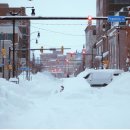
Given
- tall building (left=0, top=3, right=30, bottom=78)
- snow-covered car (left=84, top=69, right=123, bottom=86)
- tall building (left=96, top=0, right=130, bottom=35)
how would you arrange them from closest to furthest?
snow-covered car (left=84, top=69, right=123, bottom=86) < tall building (left=0, top=3, right=30, bottom=78) < tall building (left=96, top=0, right=130, bottom=35)

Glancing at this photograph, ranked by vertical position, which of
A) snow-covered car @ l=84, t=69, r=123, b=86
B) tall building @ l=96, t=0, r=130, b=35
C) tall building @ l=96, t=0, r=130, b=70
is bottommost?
snow-covered car @ l=84, t=69, r=123, b=86

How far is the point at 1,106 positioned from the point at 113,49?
9230 centimetres

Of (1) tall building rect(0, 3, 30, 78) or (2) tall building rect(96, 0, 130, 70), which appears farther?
(1) tall building rect(0, 3, 30, 78)

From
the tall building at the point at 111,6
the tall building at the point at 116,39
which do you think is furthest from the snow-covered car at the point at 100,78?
the tall building at the point at 111,6

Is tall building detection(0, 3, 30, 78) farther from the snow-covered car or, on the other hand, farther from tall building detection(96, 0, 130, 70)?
the snow-covered car

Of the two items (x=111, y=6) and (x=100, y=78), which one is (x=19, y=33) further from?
(x=100, y=78)

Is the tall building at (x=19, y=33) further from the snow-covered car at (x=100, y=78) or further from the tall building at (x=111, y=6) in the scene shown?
the snow-covered car at (x=100, y=78)

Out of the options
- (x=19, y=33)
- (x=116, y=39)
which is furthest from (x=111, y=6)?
(x=116, y=39)

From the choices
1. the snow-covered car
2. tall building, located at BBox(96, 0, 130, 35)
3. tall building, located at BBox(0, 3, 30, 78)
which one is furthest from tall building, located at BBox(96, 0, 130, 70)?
the snow-covered car

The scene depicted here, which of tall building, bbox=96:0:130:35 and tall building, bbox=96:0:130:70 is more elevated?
tall building, bbox=96:0:130:35

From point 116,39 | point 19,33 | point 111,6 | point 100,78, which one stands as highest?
point 111,6

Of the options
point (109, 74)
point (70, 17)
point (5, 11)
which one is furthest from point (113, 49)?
point (70, 17)

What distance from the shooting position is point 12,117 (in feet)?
45.7

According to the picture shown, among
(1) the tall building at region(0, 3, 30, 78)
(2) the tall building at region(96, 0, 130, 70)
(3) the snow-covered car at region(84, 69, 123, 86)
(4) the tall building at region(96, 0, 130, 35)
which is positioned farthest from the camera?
(4) the tall building at region(96, 0, 130, 35)
